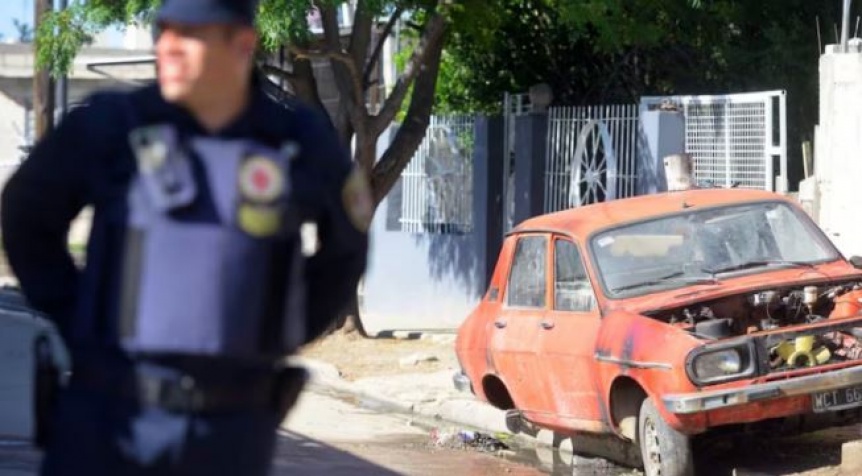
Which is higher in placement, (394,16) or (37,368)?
(394,16)

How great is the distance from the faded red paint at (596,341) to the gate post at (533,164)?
22.5 ft

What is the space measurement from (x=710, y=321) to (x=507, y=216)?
9.79 meters

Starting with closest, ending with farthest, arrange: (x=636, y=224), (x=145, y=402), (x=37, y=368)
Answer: (x=145, y=402) < (x=37, y=368) < (x=636, y=224)

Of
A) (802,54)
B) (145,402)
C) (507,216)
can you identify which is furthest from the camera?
(507,216)

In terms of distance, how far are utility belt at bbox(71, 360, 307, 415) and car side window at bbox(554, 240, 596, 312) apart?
673 centimetres

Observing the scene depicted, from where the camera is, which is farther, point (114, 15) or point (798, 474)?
point (114, 15)

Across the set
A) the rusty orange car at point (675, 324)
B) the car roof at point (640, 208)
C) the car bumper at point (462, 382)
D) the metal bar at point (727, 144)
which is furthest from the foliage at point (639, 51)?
the rusty orange car at point (675, 324)

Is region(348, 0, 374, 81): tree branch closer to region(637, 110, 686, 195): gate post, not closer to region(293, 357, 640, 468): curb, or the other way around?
region(637, 110, 686, 195): gate post

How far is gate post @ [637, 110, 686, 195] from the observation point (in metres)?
15.5

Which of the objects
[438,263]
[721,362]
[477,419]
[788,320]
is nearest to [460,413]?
[477,419]

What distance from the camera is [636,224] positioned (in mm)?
10008

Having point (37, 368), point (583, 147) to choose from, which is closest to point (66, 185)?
point (37, 368)

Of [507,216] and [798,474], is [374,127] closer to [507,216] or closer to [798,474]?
[507,216]

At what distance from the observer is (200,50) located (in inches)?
127
